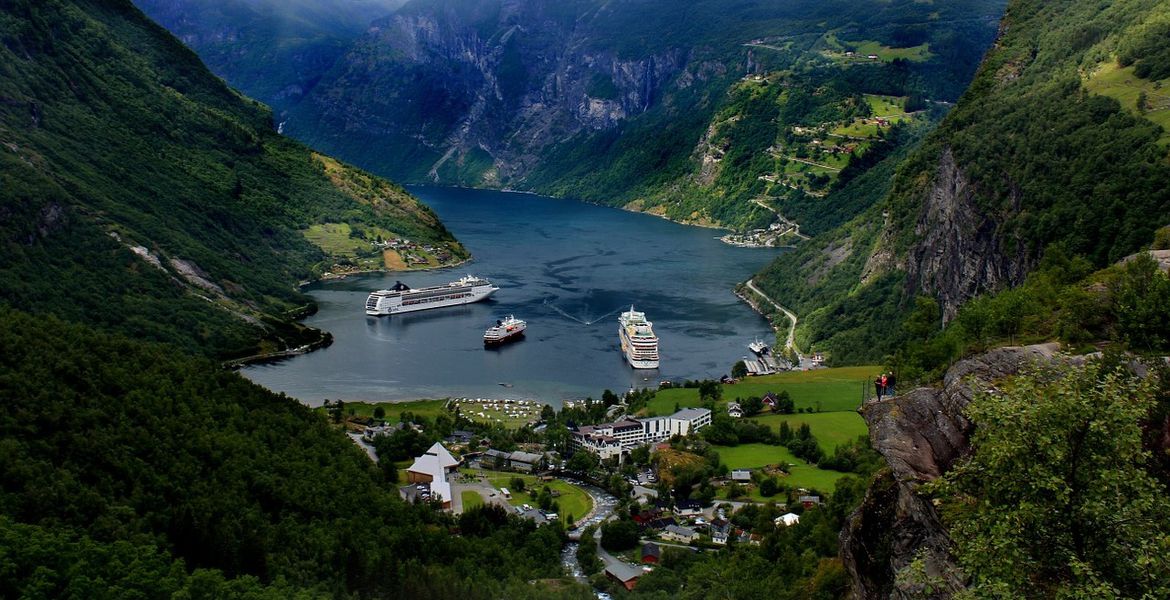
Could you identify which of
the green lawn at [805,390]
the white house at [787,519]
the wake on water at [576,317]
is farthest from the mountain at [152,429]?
the green lawn at [805,390]

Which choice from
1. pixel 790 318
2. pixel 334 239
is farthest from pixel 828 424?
pixel 334 239

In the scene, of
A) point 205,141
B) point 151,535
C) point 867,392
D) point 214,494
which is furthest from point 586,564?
point 205,141

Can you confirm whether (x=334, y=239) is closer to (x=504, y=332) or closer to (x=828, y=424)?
(x=504, y=332)

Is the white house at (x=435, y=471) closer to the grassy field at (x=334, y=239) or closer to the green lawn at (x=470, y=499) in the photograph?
the green lawn at (x=470, y=499)

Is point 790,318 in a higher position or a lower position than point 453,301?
lower

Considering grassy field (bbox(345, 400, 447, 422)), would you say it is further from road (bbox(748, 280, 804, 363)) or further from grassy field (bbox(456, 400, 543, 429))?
road (bbox(748, 280, 804, 363))

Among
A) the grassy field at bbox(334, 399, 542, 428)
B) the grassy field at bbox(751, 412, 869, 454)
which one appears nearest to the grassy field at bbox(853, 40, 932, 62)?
the grassy field at bbox(334, 399, 542, 428)
